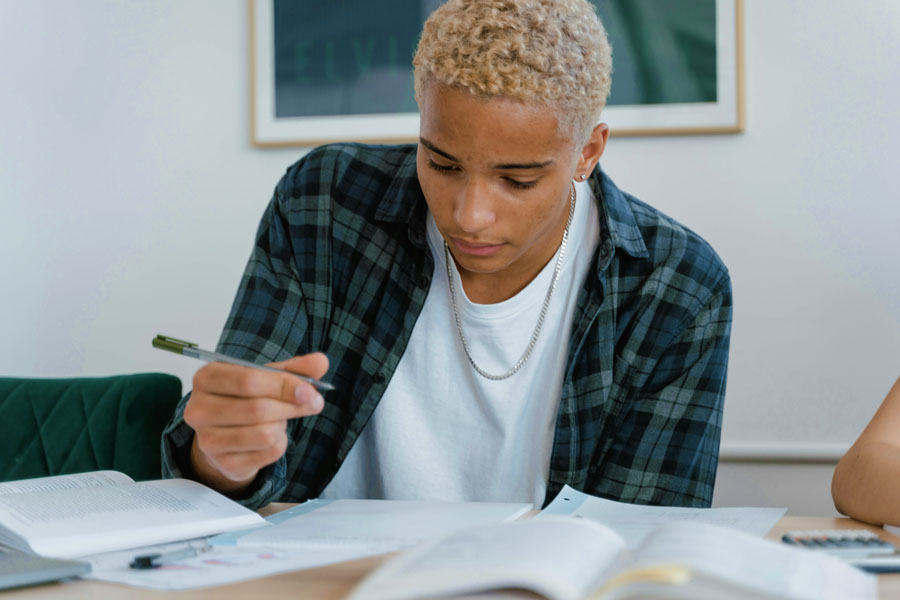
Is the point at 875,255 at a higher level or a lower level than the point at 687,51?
lower

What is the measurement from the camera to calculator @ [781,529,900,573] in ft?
2.35

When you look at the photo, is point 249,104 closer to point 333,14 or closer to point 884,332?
point 333,14

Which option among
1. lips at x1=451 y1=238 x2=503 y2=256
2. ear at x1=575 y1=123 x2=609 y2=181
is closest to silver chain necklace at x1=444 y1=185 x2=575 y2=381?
ear at x1=575 y1=123 x2=609 y2=181

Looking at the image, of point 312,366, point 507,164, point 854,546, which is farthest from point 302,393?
point 854,546

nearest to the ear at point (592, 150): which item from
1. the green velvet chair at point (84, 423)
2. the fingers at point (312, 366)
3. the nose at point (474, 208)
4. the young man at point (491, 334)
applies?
the young man at point (491, 334)

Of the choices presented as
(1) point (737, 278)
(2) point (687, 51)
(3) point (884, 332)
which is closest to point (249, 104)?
(2) point (687, 51)

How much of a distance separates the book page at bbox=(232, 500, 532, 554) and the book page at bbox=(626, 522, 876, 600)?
9.9 inches

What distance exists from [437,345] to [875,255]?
0.90 meters

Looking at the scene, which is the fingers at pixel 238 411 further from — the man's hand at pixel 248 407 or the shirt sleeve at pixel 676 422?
the shirt sleeve at pixel 676 422

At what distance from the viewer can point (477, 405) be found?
4.34ft

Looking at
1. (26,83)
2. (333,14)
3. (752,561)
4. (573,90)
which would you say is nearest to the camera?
(752,561)

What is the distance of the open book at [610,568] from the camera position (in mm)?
537

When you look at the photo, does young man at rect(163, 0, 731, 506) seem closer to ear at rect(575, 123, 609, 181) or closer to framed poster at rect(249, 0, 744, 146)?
ear at rect(575, 123, 609, 181)

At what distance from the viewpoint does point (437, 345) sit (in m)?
1.34
